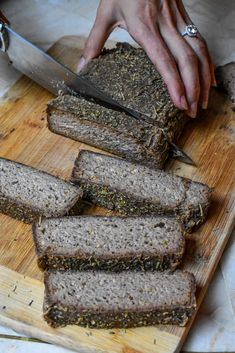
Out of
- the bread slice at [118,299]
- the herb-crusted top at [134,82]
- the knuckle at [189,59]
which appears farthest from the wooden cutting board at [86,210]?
the knuckle at [189,59]

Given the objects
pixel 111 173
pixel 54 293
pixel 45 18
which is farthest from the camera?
pixel 45 18

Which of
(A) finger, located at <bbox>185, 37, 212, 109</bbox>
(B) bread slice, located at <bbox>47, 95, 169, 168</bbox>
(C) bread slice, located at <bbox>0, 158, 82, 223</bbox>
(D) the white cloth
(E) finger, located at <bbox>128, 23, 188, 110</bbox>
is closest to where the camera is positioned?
(C) bread slice, located at <bbox>0, 158, 82, 223</bbox>

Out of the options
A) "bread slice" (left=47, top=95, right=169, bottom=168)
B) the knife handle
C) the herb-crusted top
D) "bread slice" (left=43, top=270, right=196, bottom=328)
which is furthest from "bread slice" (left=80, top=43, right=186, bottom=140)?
"bread slice" (left=43, top=270, right=196, bottom=328)

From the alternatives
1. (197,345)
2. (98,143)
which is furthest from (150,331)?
(98,143)

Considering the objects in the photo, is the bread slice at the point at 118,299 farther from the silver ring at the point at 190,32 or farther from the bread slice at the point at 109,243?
the silver ring at the point at 190,32

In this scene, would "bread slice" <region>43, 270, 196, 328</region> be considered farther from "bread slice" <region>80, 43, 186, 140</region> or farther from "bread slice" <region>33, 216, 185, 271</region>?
"bread slice" <region>80, 43, 186, 140</region>

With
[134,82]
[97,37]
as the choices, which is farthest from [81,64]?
[134,82]

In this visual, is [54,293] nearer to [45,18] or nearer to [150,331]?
[150,331]
